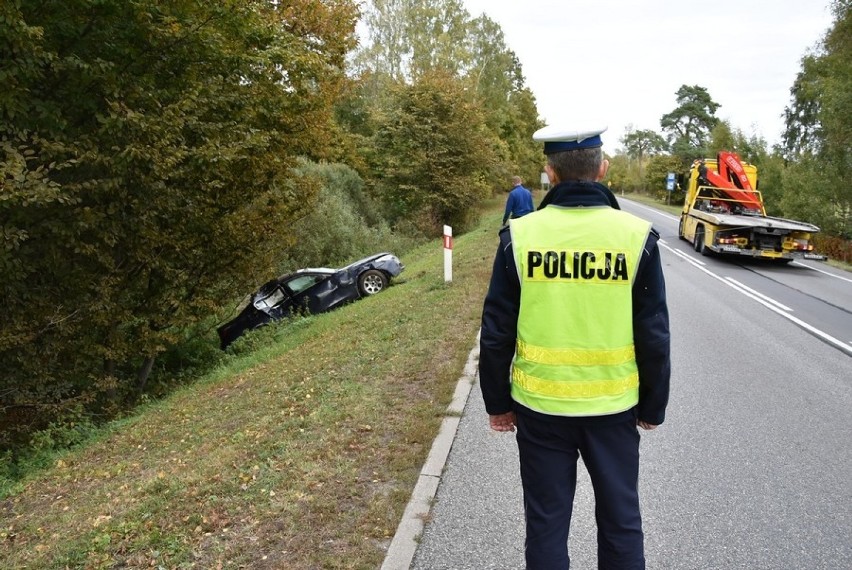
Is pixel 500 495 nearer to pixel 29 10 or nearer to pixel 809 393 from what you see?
pixel 809 393

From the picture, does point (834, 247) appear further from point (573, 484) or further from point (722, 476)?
point (573, 484)

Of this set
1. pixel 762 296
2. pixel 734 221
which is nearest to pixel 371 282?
pixel 762 296

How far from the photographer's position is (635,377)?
2.29 metres

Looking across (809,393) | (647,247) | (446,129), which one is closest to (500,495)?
(647,247)

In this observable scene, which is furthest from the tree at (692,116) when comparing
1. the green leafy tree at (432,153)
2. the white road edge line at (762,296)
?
the white road edge line at (762,296)

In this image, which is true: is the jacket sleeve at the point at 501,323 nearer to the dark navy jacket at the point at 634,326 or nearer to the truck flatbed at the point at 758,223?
the dark navy jacket at the point at 634,326

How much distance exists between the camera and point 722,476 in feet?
13.6

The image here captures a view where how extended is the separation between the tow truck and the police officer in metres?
14.0

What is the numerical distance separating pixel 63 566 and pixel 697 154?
225ft

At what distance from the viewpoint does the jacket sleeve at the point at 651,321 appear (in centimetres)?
220

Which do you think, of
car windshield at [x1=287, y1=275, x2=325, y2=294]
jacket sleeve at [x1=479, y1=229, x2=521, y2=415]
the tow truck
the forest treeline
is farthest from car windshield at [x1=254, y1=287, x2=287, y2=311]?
jacket sleeve at [x1=479, y1=229, x2=521, y2=415]

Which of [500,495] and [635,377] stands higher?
[635,377]

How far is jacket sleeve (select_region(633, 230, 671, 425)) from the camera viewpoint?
220 centimetres

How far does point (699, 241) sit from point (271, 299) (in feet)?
39.8
